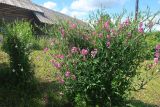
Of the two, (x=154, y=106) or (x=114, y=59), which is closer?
(x=114, y=59)

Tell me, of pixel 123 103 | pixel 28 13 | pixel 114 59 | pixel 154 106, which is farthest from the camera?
pixel 28 13

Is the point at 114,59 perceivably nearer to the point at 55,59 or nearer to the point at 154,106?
the point at 55,59


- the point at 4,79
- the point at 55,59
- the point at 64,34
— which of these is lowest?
the point at 4,79

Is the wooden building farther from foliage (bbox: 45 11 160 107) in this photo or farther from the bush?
foliage (bbox: 45 11 160 107)

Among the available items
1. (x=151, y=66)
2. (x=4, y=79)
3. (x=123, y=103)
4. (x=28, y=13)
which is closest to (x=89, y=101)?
(x=123, y=103)

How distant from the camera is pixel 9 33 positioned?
9.58 metres

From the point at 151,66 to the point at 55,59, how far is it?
2239 mm

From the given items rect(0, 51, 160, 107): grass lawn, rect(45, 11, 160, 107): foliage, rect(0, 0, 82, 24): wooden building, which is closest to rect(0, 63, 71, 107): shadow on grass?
rect(0, 51, 160, 107): grass lawn

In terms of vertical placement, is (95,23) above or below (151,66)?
above

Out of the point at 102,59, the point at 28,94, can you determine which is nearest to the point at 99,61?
the point at 102,59

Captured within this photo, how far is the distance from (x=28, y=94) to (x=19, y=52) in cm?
118

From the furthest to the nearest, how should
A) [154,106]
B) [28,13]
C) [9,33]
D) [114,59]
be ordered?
[28,13], [154,106], [9,33], [114,59]

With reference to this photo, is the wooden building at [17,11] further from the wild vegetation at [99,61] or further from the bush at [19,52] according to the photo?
the wild vegetation at [99,61]

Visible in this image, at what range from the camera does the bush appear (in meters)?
9.41
